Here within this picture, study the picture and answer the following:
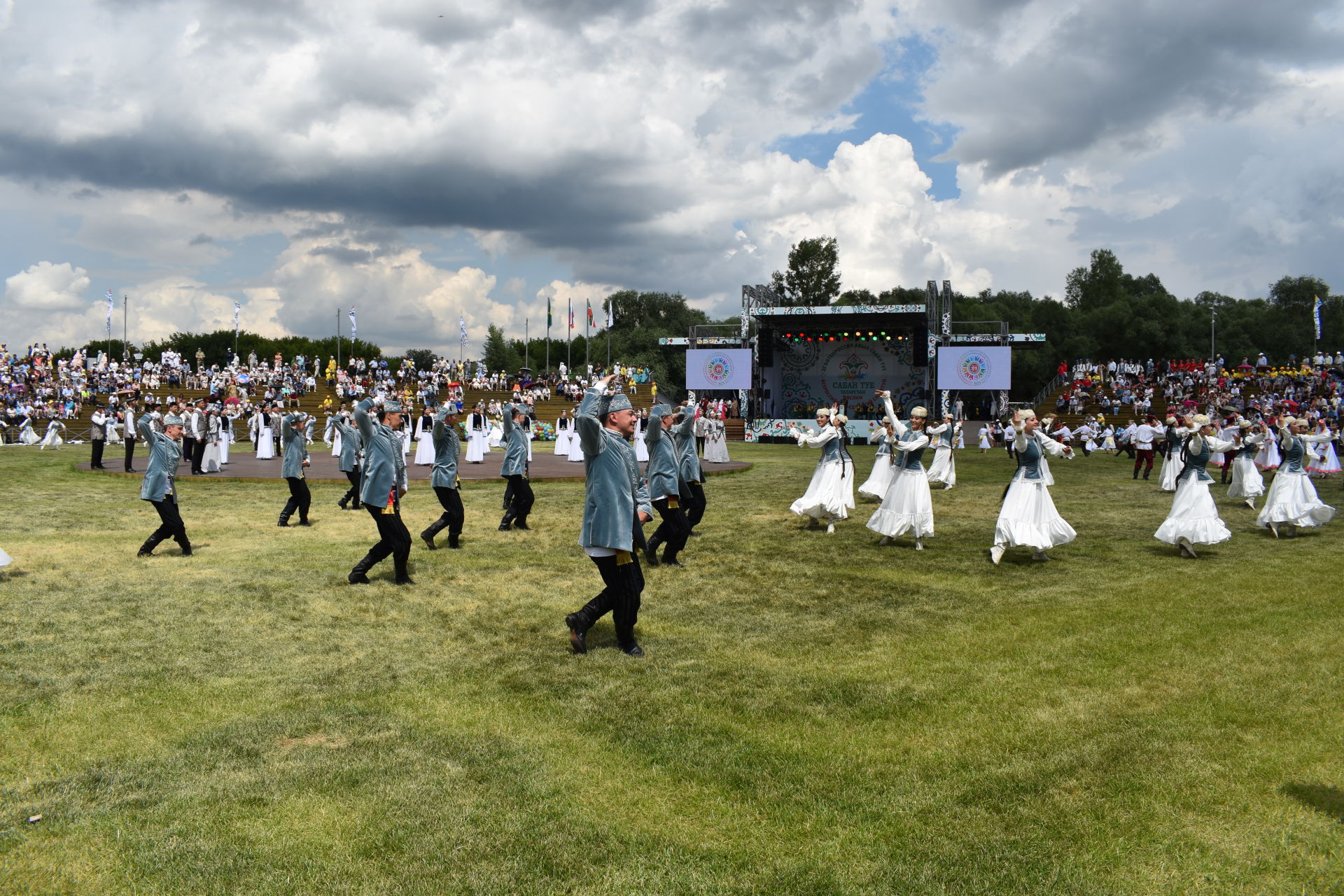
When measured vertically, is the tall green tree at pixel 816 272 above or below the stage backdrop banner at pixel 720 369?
above

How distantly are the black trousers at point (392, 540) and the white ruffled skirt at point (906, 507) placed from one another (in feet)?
20.0

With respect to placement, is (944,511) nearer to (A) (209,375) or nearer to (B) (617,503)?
(B) (617,503)

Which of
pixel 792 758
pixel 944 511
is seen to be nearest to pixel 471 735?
pixel 792 758

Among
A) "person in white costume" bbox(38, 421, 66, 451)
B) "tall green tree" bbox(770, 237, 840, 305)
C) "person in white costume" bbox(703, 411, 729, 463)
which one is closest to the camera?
"person in white costume" bbox(703, 411, 729, 463)

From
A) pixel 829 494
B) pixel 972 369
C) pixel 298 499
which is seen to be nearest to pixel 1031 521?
pixel 829 494

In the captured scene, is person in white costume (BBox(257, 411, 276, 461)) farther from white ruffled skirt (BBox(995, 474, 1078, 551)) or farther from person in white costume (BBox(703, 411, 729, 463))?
white ruffled skirt (BBox(995, 474, 1078, 551))

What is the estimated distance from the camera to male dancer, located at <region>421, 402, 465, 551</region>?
37.0ft

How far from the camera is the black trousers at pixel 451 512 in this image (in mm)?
11242

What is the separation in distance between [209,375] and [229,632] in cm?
4811

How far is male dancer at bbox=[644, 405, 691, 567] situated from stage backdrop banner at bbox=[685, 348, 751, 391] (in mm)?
34241

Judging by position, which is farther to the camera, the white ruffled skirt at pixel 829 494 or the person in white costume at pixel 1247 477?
the person in white costume at pixel 1247 477

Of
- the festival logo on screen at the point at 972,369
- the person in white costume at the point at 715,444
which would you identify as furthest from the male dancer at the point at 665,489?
the festival logo on screen at the point at 972,369

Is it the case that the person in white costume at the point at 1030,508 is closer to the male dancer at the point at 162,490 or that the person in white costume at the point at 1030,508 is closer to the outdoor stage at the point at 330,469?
the male dancer at the point at 162,490

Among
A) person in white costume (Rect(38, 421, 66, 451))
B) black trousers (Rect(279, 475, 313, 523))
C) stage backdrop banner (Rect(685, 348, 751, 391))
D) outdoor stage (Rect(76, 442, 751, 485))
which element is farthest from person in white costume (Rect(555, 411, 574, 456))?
person in white costume (Rect(38, 421, 66, 451))
